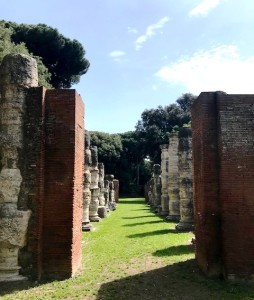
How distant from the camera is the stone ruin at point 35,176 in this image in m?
9.17

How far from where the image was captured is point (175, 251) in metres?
12.9

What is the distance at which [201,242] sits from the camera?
989 centimetres

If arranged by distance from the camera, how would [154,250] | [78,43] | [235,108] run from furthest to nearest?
[78,43], [154,250], [235,108]

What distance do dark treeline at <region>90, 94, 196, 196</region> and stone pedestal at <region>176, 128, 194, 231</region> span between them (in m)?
38.6

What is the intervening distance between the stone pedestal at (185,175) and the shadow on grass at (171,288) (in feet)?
29.5

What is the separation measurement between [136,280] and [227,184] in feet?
10.4

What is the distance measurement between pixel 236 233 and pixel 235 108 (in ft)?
9.82

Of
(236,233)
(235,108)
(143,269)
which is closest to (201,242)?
(236,233)

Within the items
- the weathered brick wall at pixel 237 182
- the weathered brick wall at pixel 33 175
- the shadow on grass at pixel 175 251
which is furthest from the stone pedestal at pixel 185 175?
the weathered brick wall at pixel 33 175

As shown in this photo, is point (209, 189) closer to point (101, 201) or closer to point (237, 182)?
point (237, 182)

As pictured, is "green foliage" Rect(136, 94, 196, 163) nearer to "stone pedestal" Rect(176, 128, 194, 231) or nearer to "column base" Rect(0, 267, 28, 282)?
"stone pedestal" Rect(176, 128, 194, 231)

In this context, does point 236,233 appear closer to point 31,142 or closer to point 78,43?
point 31,142

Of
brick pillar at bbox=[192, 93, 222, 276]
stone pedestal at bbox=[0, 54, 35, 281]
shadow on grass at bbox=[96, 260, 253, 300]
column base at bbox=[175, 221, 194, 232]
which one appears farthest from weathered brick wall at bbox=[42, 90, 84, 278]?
column base at bbox=[175, 221, 194, 232]

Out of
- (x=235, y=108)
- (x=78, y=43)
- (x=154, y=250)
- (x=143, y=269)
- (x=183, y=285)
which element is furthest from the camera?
(x=78, y=43)
